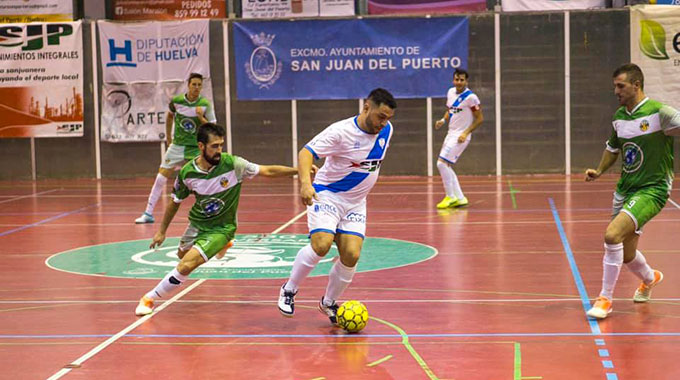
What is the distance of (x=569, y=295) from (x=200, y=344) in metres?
4.03

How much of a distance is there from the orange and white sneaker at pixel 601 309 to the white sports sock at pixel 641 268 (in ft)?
1.95

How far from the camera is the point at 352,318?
28.0 ft

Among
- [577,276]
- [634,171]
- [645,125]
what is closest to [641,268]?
[634,171]

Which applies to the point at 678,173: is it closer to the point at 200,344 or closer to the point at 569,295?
the point at 569,295

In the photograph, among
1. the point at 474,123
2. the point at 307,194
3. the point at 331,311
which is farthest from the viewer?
the point at 474,123

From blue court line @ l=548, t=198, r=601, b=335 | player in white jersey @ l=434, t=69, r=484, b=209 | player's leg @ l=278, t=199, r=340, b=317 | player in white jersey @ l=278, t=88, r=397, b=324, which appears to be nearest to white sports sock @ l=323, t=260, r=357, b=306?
player in white jersey @ l=278, t=88, r=397, b=324

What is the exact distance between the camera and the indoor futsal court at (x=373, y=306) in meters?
7.55

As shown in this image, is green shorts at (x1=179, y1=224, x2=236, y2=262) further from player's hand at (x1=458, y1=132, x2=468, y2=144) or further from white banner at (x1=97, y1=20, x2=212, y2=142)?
white banner at (x1=97, y1=20, x2=212, y2=142)

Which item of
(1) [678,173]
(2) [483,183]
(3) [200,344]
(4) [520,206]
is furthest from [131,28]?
(3) [200,344]

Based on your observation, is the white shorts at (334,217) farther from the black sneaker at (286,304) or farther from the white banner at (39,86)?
the white banner at (39,86)

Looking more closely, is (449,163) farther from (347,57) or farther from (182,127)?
(347,57)

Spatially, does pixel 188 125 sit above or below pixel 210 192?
above

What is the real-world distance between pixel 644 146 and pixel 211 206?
166 inches

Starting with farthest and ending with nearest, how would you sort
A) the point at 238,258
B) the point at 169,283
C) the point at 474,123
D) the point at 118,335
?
the point at 474,123, the point at 238,258, the point at 169,283, the point at 118,335
